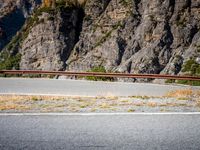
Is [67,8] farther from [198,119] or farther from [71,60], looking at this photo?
[198,119]

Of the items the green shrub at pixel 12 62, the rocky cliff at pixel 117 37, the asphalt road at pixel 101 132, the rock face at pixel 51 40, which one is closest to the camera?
the asphalt road at pixel 101 132

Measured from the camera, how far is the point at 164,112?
8.54 m

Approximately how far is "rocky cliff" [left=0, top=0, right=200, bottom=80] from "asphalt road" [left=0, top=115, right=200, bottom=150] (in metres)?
43.4

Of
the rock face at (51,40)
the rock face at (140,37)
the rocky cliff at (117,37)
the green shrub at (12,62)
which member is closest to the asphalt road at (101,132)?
the rocky cliff at (117,37)

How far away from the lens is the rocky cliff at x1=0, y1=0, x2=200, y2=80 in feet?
211

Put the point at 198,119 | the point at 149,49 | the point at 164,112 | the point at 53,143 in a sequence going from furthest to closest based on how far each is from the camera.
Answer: the point at 149,49 → the point at 164,112 → the point at 198,119 → the point at 53,143

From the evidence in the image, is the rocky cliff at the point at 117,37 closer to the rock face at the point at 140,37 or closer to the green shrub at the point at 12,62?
the rock face at the point at 140,37

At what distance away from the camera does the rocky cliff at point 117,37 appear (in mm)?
64312

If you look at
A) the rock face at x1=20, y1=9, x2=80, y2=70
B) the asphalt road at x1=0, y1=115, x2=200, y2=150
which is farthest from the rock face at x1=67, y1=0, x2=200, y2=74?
the asphalt road at x1=0, y1=115, x2=200, y2=150

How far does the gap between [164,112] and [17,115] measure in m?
3.31

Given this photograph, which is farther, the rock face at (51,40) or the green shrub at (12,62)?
the green shrub at (12,62)

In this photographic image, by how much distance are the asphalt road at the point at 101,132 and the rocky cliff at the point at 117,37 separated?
142 feet

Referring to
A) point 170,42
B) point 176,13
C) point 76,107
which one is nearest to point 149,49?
point 170,42

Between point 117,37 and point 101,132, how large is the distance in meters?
73.5
